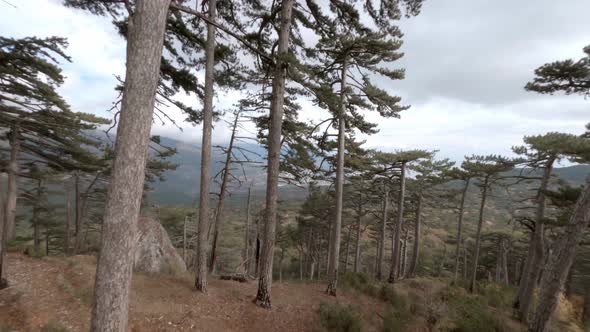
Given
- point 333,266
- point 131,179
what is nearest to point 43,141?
point 131,179

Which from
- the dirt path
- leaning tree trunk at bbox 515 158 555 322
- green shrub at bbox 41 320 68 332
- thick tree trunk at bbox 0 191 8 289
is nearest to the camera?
green shrub at bbox 41 320 68 332

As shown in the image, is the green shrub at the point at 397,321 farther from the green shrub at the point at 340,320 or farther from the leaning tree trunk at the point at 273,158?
the leaning tree trunk at the point at 273,158

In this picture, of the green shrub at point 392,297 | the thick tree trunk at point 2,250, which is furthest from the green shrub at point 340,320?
the thick tree trunk at point 2,250

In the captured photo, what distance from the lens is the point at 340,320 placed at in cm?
838

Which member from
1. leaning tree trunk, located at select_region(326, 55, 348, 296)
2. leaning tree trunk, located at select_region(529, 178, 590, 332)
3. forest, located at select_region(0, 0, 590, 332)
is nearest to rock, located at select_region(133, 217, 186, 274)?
forest, located at select_region(0, 0, 590, 332)

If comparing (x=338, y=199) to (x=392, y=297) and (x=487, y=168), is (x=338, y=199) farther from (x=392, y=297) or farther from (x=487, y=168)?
(x=487, y=168)

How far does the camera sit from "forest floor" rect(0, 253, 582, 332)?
6.86 meters

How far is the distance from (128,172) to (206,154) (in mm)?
5604

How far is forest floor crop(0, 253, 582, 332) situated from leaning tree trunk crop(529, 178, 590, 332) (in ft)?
4.84

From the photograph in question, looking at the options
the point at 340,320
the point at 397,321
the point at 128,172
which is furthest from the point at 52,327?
the point at 397,321

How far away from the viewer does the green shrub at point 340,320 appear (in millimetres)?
8195

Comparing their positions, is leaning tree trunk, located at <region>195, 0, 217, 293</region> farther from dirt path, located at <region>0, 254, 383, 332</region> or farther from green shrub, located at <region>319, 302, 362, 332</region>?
green shrub, located at <region>319, 302, 362, 332</region>

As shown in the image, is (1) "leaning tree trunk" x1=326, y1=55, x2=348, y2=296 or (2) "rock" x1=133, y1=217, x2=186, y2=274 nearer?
(1) "leaning tree trunk" x1=326, y1=55, x2=348, y2=296

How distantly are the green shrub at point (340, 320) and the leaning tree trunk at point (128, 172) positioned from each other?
22.1 feet
